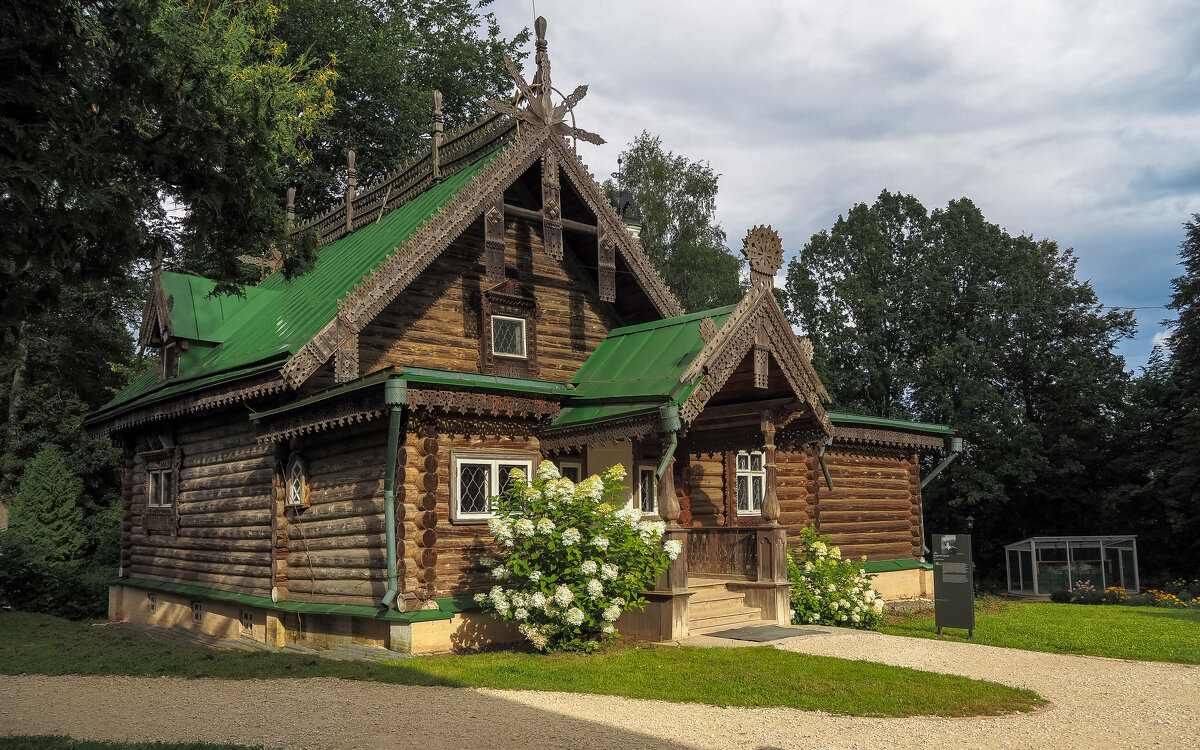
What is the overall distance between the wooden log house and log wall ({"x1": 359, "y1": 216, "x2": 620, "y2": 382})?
42mm

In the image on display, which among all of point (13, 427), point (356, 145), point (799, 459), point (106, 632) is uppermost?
point (356, 145)

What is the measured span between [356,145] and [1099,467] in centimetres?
3205

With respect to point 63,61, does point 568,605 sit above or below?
below

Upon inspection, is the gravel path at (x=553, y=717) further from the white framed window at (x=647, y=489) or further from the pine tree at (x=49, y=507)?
the pine tree at (x=49, y=507)

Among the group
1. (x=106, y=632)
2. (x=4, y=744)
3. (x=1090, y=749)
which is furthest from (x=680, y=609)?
(x=106, y=632)

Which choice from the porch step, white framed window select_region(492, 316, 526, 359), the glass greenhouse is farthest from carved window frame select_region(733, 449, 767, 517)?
the glass greenhouse

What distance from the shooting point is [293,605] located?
15.7 metres

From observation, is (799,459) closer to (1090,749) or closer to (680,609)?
(680,609)

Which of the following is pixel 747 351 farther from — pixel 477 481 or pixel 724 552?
pixel 477 481

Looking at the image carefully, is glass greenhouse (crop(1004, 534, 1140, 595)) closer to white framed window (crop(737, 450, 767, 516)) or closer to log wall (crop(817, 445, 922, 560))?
log wall (crop(817, 445, 922, 560))

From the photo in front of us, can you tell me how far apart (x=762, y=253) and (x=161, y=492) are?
14.3m

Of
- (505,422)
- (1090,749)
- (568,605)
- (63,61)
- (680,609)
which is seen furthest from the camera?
A: (505,422)

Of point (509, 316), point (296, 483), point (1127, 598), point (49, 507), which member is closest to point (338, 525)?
point (296, 483)

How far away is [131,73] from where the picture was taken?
1037cm
